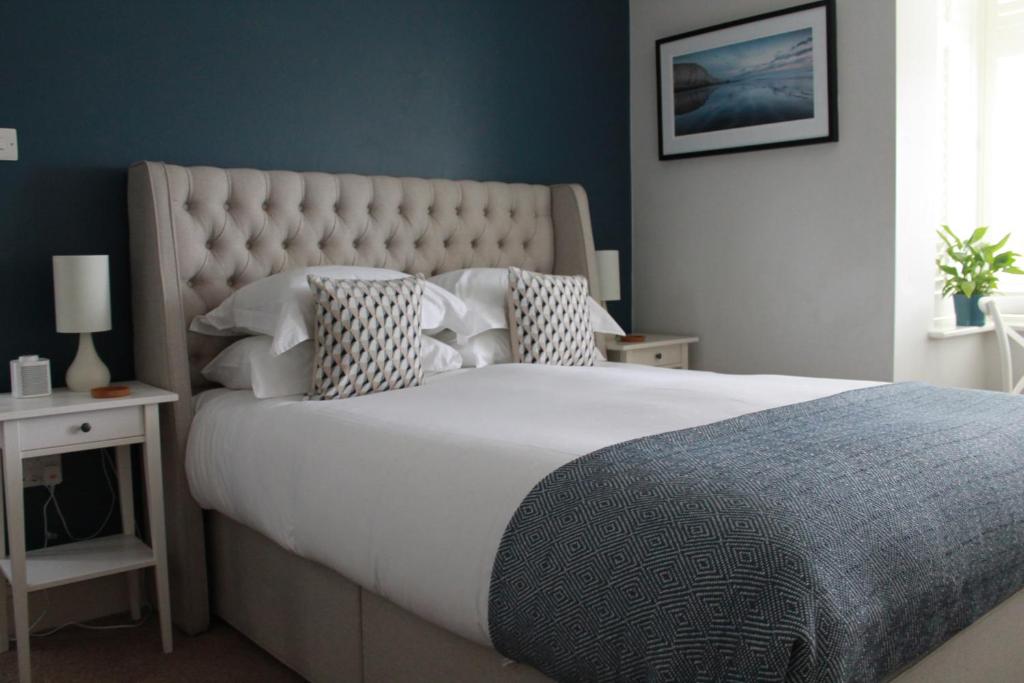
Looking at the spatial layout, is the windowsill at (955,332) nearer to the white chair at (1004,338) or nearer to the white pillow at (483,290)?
the white chair at (1004,338)

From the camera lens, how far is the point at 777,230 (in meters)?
3.82

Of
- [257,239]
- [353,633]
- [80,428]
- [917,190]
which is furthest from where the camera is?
[917,190]

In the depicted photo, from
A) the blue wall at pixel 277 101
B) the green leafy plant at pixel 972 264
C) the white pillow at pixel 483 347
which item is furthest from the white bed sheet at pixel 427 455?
the green leafy plant at pixel 972 264

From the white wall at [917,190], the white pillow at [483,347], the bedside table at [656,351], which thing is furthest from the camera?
the bedside table at [656,351]

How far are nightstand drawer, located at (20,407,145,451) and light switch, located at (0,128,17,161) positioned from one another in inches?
31.9

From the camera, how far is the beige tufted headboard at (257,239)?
2.61 meters

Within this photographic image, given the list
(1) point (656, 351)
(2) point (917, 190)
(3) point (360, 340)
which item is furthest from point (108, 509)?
(2) point (917, 190)

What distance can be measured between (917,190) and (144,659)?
3211 mm

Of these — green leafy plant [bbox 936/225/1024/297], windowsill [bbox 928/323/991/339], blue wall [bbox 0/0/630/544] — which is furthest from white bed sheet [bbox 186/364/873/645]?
green leafy plant [bbox 936/225/1024/297]

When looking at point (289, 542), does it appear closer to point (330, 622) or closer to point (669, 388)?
point (330, 622)

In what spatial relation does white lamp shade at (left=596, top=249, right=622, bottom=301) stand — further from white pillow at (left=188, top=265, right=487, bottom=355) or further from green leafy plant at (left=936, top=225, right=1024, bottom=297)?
green leafy plant at (left=936, top=225, right=1024, bottom=297)

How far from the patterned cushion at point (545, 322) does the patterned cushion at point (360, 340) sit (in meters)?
0.57

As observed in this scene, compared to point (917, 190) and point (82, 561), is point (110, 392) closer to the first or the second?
point (82, 561)

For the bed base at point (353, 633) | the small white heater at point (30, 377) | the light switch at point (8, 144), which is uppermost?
the light switch at point (8, 144)
